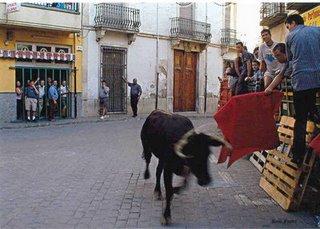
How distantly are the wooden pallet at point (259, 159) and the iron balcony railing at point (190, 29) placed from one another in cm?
1936

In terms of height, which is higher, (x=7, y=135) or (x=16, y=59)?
(x=16, y=59)

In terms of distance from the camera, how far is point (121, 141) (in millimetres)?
13531

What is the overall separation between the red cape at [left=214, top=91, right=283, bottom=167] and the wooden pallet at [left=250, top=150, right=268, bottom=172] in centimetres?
215

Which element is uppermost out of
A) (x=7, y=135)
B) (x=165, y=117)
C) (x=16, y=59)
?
(x=16, y=59)

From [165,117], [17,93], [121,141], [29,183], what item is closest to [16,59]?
[17,93]

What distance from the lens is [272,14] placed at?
18.7 m

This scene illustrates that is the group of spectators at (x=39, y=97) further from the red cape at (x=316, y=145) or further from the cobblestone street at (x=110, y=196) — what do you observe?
the red cape at (x=316, y=145)

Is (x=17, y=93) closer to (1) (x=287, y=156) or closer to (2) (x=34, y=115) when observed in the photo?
(2) (x=34, y=115)

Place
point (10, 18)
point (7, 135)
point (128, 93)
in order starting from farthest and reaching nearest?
point (128, 93), point (10, 18), point (7, 135)

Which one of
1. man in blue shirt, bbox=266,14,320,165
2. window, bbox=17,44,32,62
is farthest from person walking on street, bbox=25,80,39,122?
man in blue shirt, bbox=266,14,320,165

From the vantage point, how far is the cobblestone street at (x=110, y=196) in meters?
5.56

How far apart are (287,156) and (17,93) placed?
16396mm

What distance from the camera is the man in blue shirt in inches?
224

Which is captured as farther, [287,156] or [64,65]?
[64,65]
